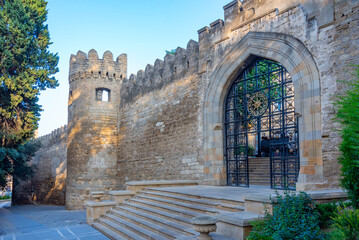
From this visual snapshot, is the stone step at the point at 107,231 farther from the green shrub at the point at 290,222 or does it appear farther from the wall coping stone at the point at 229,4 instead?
the wall coping stone at the point at 229,4

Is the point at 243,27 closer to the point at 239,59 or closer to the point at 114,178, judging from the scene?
the point at 239,59

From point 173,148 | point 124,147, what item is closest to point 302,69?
point 173,148

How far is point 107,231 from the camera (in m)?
7.43

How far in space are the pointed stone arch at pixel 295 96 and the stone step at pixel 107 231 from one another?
3700 mm

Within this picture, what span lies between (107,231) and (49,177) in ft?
55.8

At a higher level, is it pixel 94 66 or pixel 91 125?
pixel 94 66

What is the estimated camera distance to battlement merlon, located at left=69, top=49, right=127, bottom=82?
51.2ft

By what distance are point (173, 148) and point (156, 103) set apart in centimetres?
245

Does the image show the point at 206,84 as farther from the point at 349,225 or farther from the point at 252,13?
the point at 349,225

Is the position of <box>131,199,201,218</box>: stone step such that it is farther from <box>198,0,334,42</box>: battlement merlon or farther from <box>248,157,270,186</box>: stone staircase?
<box>198,0,334,42</box>: battlement merlon

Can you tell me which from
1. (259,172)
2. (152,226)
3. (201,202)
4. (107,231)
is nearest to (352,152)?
(201,202)

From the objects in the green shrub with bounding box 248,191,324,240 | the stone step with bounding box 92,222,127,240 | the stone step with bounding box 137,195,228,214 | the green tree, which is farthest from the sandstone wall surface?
the green tree

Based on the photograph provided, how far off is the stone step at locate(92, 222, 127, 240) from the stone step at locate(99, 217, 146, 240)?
→ 0.07m

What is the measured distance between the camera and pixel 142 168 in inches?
539
